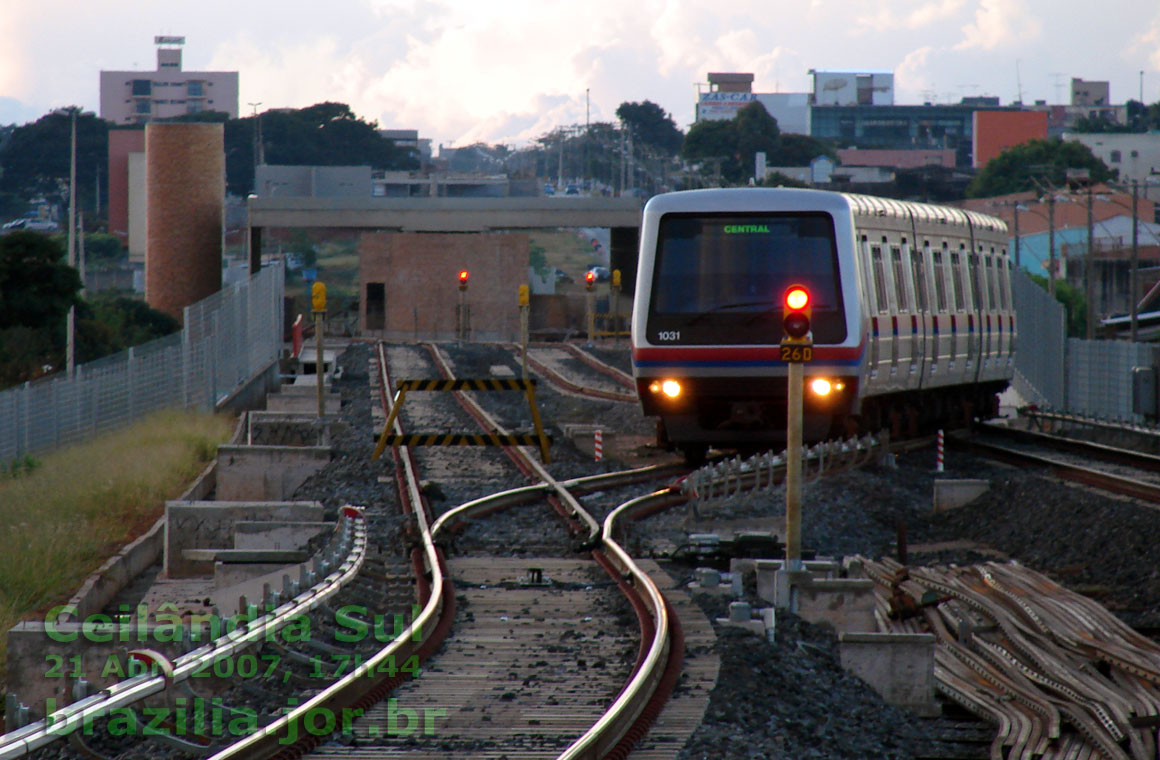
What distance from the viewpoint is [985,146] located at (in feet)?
456

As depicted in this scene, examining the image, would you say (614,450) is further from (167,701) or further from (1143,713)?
(167,701)

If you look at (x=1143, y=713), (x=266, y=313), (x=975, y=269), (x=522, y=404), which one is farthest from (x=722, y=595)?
Result: (x=266, y=313)

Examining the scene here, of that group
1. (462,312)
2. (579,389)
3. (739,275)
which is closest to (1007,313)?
(579,389)

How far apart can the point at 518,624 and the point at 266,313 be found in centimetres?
2959

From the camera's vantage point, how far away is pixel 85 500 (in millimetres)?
19125

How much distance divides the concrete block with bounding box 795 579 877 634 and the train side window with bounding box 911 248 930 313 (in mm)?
10617

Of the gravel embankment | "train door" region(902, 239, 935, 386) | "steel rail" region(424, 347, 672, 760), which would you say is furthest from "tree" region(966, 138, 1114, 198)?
"steel rail" region(424, 347, 672, 760)

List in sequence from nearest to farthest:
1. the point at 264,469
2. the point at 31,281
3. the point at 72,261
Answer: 1. the point at 264,469
2. the point at 31,281
3. the point at 72,261

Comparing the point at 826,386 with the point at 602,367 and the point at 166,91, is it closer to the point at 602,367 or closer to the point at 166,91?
the point at 602,367

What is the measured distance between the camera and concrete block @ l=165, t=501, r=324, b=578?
1566 centimetres

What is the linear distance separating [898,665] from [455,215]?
2308 inches

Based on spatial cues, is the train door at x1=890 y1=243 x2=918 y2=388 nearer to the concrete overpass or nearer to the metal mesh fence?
the metal mesh fence

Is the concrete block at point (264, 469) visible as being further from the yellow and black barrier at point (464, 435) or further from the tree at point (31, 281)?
the tree at point (31, 281)

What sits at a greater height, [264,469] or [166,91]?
[166,91]
